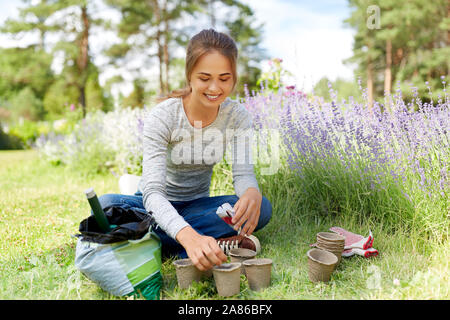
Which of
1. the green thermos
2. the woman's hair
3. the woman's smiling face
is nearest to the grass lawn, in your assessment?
the green thermos

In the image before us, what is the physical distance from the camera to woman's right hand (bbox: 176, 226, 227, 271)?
1344 millimetres

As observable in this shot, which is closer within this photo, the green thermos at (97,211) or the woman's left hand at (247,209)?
the green thermos at (97,211)

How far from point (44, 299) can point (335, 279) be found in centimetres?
128

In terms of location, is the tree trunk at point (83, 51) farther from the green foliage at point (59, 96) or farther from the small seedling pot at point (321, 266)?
the small seedling pot at point (321, 266)

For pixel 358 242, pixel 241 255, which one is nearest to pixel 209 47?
pixel 241 255

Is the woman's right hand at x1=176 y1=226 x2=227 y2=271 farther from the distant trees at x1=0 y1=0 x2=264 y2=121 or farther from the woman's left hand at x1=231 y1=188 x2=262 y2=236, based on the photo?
the distant trees at x1=0 y1=0 x2=264 y2=121

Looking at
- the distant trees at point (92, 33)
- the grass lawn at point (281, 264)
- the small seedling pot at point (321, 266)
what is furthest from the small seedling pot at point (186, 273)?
the distant trees at point (92, 33)

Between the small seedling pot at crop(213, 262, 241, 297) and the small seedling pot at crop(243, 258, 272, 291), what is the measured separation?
75 millimetres

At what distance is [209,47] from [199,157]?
59 centimetres

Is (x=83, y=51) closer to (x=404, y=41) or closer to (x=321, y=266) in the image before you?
(x=404, y=41)

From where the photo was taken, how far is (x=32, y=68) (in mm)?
14203

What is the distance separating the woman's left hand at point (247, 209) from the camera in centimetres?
164

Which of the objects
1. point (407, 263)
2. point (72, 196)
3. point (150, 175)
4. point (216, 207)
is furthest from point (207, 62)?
point (72, 196)
